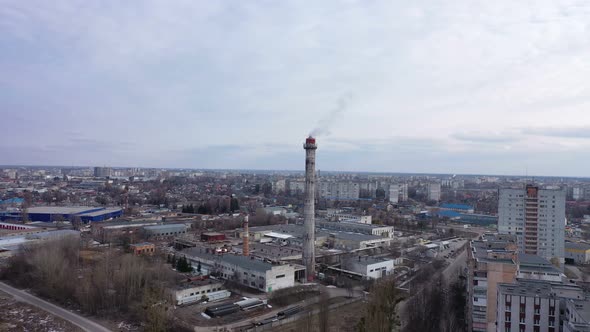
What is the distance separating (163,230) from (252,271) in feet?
33.9

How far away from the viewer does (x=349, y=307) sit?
1123 cm

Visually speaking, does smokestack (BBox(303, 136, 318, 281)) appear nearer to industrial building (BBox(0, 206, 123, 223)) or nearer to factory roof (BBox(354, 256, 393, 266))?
factory roof (BBox(354, 256, 393, 266))

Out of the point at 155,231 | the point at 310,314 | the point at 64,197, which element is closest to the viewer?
the point at 310,314

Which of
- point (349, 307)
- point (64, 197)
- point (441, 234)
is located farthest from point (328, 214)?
point (64, 197)

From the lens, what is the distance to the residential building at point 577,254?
1772cm

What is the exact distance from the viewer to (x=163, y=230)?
2162 centimetres

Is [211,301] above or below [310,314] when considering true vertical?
below

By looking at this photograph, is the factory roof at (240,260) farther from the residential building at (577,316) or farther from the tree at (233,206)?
the tree at (233,206)

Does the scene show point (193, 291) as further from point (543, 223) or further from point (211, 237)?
point (543, 223)

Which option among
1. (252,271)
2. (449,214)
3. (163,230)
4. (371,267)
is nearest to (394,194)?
(449,214)

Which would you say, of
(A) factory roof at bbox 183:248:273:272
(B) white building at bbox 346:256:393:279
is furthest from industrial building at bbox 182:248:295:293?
(B) white building at bbox 346:256:393:279

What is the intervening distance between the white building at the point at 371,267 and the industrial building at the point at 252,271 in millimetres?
2457

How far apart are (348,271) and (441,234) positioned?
12039mm

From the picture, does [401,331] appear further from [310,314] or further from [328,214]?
[328,214]
